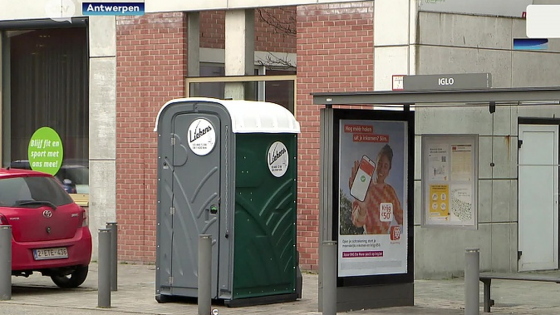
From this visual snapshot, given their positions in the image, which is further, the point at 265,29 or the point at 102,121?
the point at 102,121

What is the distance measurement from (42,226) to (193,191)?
2196mm

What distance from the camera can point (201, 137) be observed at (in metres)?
12.3

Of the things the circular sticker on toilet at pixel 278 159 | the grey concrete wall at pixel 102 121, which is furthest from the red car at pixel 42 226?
the grey concrete wall at pixel 102 121

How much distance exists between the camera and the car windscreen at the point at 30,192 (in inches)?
531

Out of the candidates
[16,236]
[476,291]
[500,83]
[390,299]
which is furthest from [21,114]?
[476,291]

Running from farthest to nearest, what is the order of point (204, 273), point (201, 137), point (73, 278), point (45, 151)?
point (45, 151) → point (73, 278) → point (201, 137) → point (204, 273)

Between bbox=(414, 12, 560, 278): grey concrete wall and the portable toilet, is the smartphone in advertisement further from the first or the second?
bbox=(414, 12, 560, 278): grey concrete wall

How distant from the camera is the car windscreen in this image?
1350 cm

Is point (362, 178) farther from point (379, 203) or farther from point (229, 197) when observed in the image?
point (229, 197)

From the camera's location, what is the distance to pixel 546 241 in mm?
17062

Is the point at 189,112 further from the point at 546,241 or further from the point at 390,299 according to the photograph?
the point at 546,241

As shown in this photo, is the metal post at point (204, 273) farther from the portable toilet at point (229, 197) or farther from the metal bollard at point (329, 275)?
the metal bollard at point (329, 275)

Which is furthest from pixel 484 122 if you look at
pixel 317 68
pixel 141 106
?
pixel 141 106

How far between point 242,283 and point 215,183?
1078mm
